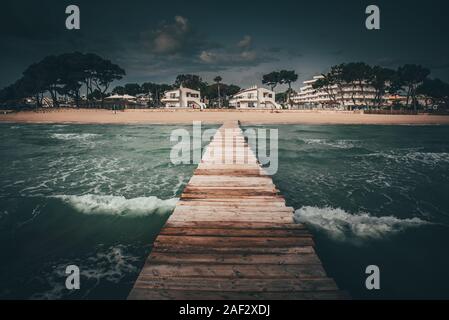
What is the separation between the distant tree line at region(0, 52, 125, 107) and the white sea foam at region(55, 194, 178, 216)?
245 feet

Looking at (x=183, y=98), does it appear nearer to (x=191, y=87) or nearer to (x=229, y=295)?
(x=191, y=87)

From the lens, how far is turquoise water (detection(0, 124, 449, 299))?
4645mm

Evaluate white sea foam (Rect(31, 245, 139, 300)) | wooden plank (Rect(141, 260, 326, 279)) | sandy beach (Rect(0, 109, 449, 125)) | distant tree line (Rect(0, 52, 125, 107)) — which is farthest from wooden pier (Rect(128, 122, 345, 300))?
distant tree line (Rect(0, 52, 125, 107))

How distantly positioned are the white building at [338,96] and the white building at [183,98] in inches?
1825

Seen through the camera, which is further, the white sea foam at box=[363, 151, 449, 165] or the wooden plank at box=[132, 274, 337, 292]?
the white sea foam at box=[363, 151, 449, 165]

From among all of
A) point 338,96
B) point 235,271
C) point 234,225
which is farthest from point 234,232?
point 338,96

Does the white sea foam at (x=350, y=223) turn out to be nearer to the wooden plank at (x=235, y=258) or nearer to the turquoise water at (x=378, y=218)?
the turquoise water at (x=378, y=218)

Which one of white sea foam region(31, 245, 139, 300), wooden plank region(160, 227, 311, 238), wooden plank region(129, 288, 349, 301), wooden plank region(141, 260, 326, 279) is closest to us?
wooden plank region(129, 288, 349, 301)

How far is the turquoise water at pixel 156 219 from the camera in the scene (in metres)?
4.64

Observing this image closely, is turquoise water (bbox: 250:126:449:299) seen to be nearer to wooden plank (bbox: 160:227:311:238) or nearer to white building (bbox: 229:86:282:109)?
wooden plank (bbox: 160:227:311:238)

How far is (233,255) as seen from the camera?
3488 mm

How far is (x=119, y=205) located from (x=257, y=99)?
83.2 metres

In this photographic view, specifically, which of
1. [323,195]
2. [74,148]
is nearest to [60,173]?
[74,148]

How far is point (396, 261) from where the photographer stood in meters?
5.23
